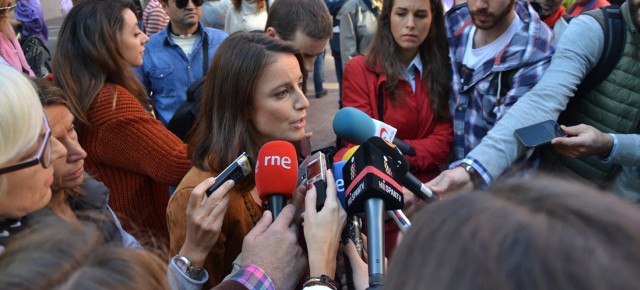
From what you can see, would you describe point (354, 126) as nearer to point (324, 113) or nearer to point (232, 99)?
point (232, 99)

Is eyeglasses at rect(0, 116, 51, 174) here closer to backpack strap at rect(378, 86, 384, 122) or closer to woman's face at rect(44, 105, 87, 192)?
woman's face at rect(44, 105, 87, 192)

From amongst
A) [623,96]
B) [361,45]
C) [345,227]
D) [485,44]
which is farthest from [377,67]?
[361,45]

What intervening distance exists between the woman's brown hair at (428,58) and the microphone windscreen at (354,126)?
775 mm

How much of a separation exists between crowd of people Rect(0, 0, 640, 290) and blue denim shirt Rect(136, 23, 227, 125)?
0.04ft

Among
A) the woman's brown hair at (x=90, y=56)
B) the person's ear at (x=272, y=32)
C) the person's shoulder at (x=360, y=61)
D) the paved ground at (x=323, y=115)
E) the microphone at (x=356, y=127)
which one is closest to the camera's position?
the microphone at (x=356, y=127)

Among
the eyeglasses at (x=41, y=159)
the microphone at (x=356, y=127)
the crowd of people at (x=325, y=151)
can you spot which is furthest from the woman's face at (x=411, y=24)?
the eyeglasses at (x=41, y=159)

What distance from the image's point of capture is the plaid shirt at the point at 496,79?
231 cm

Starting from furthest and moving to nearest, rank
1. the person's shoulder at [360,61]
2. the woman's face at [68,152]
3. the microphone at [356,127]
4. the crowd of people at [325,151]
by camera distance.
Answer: the person's shoulder at [360,61]
the microphone at [356,127]
the woman's face at [68,152]
the crowd of people at [325,151]

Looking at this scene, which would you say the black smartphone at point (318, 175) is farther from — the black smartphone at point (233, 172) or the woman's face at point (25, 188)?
the woman's face at point (25, 188)

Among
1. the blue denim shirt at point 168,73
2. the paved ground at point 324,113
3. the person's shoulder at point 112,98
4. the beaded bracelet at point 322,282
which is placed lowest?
the paved ground at point 324,113

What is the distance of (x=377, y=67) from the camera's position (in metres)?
2.75

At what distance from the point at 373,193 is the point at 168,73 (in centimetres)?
278

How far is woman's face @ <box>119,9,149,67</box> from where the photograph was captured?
2885mm

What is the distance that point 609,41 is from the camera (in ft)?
6.96
